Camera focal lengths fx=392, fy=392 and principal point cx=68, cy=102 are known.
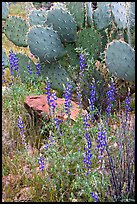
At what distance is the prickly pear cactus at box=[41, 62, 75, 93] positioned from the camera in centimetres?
443

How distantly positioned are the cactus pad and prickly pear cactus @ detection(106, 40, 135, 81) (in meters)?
0.52

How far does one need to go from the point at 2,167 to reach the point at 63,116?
76 cm

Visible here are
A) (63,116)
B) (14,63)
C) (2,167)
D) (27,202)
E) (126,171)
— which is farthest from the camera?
(14,63)

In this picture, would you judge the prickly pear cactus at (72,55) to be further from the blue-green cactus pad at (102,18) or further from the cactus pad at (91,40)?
the blue-green cactus pad at (102,18)

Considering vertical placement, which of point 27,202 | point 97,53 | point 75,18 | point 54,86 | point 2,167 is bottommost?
point 27,202

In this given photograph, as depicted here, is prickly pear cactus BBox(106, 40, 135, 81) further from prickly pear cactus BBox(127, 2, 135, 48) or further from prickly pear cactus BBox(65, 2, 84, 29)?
prickly pear cactus BBox(65, 2, 84, 29)

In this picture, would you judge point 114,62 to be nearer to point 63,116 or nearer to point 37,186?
point 63,116

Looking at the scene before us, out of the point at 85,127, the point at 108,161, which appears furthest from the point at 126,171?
the point at 85,127

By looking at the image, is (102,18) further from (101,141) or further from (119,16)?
(101,141)

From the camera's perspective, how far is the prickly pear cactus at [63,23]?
4.38 metres

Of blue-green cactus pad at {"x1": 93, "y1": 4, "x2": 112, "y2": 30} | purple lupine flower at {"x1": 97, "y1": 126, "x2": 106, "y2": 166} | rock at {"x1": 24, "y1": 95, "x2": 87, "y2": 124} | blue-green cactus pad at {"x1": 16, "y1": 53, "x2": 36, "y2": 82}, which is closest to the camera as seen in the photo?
purple lupine flower at {"x1": 97, "y1": 126, "x2": 106, "y2": 166}

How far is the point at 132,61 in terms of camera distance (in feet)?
12.6

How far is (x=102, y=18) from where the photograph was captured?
454 cm

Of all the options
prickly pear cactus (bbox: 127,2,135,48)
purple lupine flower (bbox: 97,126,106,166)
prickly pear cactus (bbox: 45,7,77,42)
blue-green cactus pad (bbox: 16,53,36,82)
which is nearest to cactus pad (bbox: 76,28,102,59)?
prickly pear cactus (bbox: 45,7,77,42)
